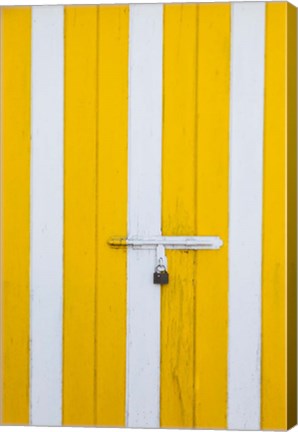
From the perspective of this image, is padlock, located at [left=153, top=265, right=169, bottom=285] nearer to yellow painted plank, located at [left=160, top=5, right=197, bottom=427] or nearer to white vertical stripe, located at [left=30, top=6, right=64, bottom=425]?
yellow painted plank, located at [left=160, top=5, right=197, bottom=427]

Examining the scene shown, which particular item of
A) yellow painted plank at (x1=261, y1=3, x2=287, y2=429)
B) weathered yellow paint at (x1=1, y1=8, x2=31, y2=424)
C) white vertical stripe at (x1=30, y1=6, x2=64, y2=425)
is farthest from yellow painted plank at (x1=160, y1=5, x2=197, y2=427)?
weathered yellow paint at (x1=1, y1=8, x2=31, y2=424)

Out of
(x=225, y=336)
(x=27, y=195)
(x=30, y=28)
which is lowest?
(x=225, y=336)

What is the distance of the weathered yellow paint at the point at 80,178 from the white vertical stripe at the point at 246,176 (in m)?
0.45

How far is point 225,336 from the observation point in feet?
8.88

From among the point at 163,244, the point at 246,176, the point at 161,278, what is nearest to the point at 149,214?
the point at 163,244

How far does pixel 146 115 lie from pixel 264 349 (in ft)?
2.79

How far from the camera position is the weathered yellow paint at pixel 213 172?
2695mm

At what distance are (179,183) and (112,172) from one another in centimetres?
22

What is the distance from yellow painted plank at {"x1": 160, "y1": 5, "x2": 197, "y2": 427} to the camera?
2.70 meters

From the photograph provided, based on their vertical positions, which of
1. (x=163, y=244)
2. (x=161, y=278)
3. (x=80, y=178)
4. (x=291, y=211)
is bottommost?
(x=161, y=278)

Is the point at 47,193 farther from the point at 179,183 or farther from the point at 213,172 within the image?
the point at 213,172

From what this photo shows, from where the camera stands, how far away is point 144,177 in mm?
2715

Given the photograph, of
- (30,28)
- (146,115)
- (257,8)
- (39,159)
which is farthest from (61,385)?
(257,8)

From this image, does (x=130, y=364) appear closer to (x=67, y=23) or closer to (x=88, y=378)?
(x=88, y=378)
